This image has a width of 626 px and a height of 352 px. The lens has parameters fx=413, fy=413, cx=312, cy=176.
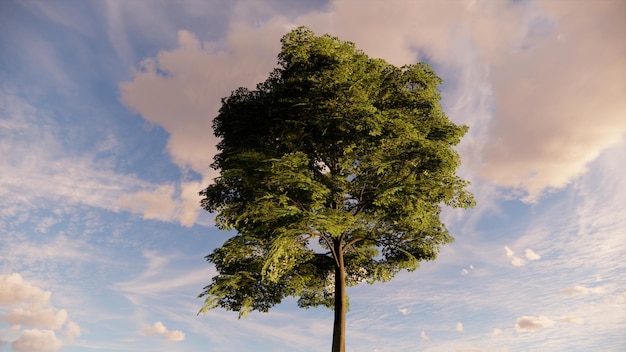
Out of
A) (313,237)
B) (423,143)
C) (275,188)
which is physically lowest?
(313,237)

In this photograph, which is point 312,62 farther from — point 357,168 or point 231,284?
point 231,284

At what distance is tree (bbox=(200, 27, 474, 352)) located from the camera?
1691 centimetres

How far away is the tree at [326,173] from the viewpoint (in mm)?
16906

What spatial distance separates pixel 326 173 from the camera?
66.9 ft

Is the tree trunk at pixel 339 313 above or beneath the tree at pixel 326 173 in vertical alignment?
beneath

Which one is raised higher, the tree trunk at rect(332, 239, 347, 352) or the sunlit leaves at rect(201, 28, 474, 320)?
the sunlit leaves at rect(201, 28, 474, 320)

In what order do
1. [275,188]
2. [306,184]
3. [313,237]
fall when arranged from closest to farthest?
1. [306,184]
2. [275,188]
3. [313,237]

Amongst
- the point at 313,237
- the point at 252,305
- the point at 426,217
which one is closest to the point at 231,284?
the point at 252,305

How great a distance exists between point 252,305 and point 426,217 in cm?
951

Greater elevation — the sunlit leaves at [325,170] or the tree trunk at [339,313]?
the sunlit leaves at [325,170]

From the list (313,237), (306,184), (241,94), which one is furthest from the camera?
(241,94)

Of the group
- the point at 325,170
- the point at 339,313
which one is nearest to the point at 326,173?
the point at 325,170

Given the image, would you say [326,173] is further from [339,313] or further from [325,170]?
[339,313]

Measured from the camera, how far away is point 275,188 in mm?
17500
